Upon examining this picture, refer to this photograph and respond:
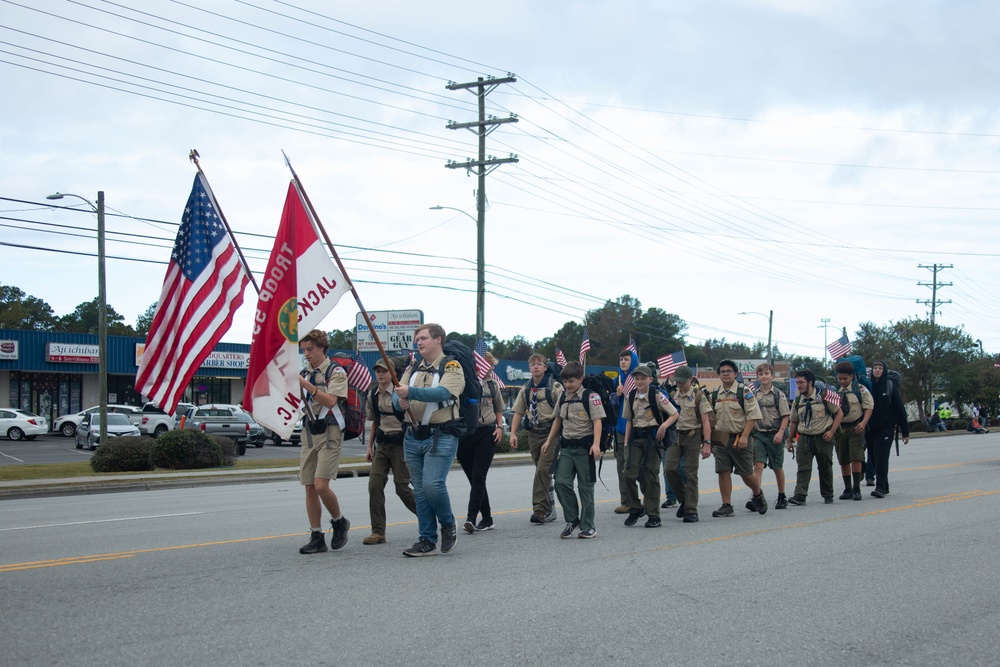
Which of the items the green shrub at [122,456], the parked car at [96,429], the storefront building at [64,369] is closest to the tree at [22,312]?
the storefront building at [64,369]

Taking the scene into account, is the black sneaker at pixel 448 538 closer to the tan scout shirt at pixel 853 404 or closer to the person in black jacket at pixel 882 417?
the tan scout shirt at pixel 853 404

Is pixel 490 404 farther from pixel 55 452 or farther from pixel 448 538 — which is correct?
pixel 55 452

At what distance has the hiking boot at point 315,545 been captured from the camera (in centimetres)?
824

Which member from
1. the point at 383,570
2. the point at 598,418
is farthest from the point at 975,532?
the point at 383,570

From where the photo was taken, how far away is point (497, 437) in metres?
9.93

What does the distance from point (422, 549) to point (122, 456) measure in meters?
16.5

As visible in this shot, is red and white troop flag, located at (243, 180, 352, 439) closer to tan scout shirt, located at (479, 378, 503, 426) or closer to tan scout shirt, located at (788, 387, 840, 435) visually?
tan scout shirt, located at (479, 378, 503, 426)

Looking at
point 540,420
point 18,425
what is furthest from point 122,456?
point 18,425

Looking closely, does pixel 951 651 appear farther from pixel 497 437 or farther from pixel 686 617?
pixel 497 437

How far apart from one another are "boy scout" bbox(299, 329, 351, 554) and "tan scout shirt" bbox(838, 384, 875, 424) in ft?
25.5

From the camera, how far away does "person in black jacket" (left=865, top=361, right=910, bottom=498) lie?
13820 mm

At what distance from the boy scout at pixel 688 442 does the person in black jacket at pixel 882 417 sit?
416 cm

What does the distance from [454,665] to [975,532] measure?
6984 millimetres

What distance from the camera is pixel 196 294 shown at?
29.0 feet
